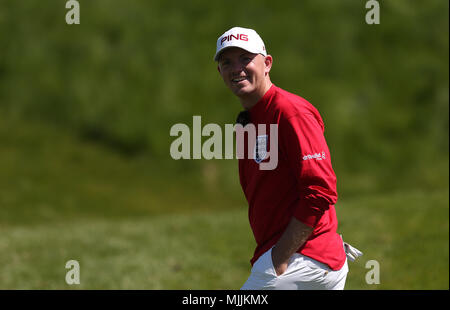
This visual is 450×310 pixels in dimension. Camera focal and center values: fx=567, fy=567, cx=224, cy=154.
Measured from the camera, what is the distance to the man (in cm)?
344

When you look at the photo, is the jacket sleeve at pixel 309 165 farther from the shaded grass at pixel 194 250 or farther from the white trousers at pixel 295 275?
the shaded grass at pixel 194 250

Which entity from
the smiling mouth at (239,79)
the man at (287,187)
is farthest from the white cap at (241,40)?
the smiling mouth at (239,79)

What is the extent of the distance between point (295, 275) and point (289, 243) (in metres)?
0.22

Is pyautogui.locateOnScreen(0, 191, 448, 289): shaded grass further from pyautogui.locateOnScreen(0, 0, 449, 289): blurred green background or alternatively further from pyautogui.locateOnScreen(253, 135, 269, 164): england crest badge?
pyautogui.locateOnScreen(0, 0, 449, 289): blurred green background

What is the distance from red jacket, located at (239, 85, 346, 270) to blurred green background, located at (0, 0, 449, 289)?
1692 cm

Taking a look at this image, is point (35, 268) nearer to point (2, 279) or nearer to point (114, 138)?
point (2, 279)

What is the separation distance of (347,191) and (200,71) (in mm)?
9329

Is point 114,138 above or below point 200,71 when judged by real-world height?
below

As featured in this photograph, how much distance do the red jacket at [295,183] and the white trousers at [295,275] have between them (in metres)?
0.05

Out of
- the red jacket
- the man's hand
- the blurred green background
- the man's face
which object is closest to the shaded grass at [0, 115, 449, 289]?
the blurred green background

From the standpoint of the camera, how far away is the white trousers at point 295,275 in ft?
11.7

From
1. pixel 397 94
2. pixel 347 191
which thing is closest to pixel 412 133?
pixel 397 94

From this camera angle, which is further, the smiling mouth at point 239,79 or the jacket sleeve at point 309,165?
the smiling mouth at point 239,79
